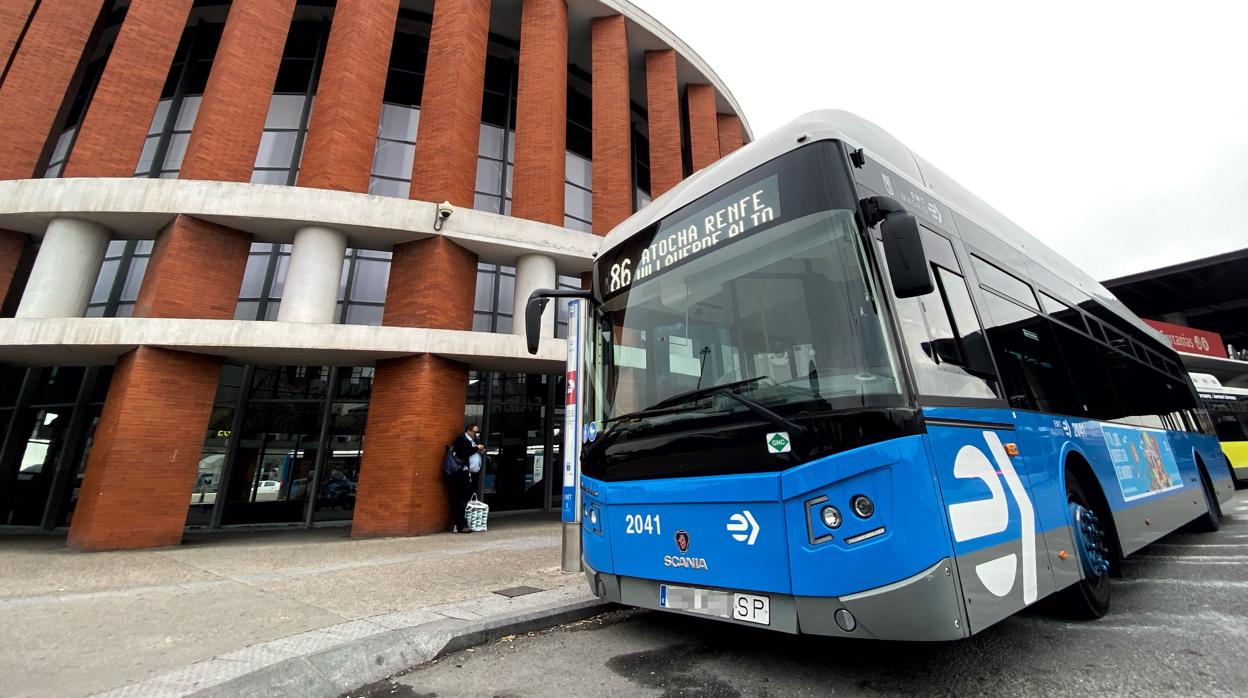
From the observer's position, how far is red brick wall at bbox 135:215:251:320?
9.71 meters

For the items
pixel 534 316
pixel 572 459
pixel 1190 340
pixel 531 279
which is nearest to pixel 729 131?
pixel 531 279

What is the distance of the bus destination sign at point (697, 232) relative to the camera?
10.6ft

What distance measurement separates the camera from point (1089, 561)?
3729 millimetres

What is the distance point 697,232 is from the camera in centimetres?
360

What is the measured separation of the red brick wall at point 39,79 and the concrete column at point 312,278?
6.89 metres

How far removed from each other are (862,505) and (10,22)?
21395 mm

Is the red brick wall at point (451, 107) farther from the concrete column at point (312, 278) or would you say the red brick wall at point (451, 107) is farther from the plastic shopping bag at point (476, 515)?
the plastic shopping bag at point (476, 515)

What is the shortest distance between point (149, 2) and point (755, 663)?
1824 centimetres

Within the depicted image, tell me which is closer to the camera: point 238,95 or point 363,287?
point 238,95

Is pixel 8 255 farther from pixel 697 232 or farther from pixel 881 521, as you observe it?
pixel 881 521

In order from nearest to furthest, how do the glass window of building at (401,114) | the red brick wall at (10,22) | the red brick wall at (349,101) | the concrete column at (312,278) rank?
the concrete column at (312,278) < the red brick wall at (349,101) < the red brick wall at (10,22) < the glass window of building at (401,114)

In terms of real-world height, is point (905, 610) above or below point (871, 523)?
below

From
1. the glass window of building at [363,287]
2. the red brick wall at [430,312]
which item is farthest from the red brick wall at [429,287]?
the glass window of building at [363,287]

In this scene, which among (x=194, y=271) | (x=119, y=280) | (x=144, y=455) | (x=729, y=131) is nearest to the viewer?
(x=144, y=455)
